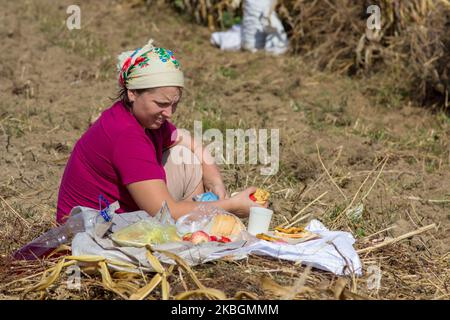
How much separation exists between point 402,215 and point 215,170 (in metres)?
1.18

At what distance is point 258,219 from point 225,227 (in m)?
0.16

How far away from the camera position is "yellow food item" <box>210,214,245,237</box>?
387 centimetres

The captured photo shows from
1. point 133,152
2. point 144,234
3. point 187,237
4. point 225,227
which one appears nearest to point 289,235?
point 225,227

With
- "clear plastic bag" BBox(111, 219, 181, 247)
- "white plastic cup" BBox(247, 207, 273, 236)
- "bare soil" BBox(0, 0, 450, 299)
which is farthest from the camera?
"bare soil" BBox(0, 0, 450, 299)

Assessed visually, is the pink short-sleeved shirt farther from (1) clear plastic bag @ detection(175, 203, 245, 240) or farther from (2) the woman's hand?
(2) the woman's hand

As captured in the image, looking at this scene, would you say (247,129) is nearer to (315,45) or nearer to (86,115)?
(86,115)

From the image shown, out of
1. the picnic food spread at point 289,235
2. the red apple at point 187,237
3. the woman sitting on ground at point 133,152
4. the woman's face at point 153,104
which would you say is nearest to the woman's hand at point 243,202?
the woman sitting on ground at point 133,152

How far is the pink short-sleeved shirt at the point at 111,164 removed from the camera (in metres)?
3.81

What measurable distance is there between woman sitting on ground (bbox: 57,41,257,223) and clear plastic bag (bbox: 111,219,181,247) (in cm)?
12

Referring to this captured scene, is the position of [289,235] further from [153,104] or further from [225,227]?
[153,104]

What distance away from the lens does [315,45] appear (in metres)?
7.65

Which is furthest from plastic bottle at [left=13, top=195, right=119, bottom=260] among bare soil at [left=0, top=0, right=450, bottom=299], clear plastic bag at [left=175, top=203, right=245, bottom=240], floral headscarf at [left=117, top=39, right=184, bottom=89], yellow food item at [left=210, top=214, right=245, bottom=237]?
floral headscarf at [left=117, top=39, right=184, bottom=89]

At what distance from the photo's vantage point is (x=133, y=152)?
150 inches
